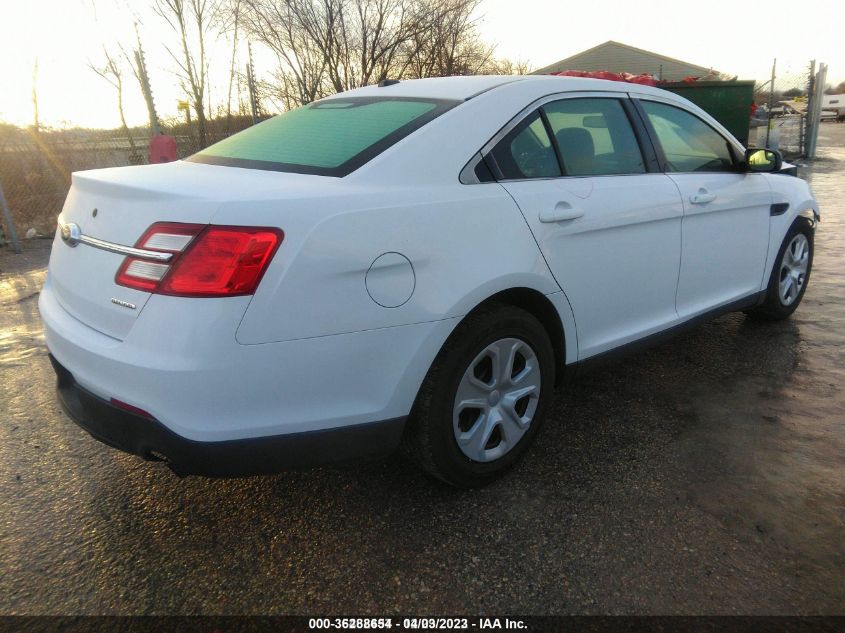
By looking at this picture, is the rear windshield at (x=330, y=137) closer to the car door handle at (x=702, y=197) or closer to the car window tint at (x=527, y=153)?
the car window tint at (x=527, y=153)

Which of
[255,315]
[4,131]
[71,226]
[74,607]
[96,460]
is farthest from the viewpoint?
[4,131]

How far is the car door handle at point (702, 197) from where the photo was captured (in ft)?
10.8

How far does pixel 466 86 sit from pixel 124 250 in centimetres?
162

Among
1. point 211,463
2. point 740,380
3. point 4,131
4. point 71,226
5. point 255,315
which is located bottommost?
point 740,380

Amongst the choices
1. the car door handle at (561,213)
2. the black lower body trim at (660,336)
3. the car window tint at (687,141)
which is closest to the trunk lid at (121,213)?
the car door handle at (561,213)

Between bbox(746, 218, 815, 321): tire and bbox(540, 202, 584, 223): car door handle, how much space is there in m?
2.27

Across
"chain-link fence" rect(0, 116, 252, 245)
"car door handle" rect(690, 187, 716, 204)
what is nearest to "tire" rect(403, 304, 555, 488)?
"car door handle" rect(690, 187, 716, 204)

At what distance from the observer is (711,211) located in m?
3.44

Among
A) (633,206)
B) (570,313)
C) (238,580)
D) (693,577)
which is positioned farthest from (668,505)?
(238,580)

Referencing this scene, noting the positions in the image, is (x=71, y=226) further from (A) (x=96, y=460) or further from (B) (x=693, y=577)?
(B) (x=693, y=577)

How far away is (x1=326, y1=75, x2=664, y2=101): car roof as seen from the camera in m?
2.72

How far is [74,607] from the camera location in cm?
198

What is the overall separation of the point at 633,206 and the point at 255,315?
1.93 meters

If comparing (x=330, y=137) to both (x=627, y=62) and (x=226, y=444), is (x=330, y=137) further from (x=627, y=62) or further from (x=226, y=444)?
(x=627, y=62)
